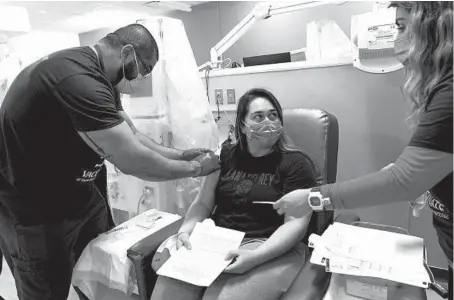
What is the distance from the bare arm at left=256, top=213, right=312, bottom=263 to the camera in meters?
1.28

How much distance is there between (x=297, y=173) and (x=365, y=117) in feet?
2.47

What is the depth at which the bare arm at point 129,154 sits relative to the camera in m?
1.18

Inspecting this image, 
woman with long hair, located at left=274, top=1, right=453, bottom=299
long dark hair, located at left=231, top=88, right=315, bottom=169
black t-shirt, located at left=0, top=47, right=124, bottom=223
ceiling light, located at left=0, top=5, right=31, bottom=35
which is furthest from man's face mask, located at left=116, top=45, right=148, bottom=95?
ceiling light, located at left=0, top=5, right=31, bottom=35

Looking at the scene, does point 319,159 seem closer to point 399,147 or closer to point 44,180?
point 399,147

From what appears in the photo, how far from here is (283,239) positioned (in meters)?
1.33

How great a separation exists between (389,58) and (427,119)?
3.71 feet

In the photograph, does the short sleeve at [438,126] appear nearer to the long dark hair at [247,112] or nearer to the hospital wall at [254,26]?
the long dark hair at [247,112]

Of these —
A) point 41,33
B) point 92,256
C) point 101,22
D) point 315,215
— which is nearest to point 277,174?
point 315,215

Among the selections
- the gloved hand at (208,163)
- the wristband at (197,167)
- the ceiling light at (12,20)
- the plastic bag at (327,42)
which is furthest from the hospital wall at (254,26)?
the wristband at (197,167)

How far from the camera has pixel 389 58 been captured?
1.78m

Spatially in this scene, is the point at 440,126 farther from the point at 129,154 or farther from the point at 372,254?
the point at 129,154

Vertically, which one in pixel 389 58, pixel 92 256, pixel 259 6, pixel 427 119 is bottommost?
pixel 92 256

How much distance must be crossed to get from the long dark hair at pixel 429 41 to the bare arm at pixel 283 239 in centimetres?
66

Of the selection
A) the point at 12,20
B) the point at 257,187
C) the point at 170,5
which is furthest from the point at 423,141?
the point at 170,5
